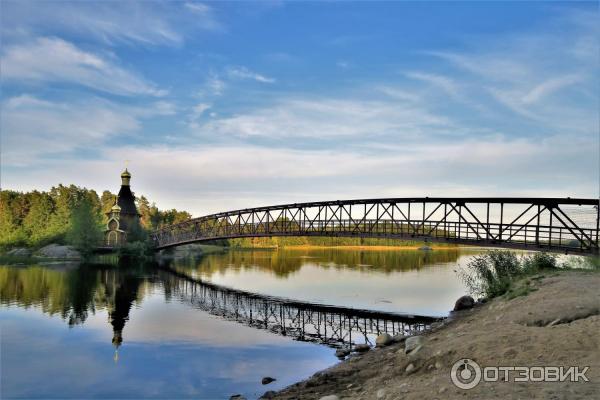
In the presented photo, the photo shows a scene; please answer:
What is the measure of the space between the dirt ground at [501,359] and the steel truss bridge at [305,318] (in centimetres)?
681

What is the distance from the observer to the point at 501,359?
10867 mm

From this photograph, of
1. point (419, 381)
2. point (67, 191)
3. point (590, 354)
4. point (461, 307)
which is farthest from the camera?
point (67, 191)

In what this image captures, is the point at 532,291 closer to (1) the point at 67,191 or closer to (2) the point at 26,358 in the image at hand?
(2) the point at 26,358

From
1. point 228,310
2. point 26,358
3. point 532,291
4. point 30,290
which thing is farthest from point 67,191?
point 532,291

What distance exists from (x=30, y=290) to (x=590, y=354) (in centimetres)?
4119

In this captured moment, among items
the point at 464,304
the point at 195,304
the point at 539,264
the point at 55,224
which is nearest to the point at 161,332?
the point at 195,304

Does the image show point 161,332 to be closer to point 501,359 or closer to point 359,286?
point 501,359

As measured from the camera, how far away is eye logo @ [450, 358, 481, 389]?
9.67m

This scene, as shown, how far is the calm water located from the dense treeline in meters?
31.8

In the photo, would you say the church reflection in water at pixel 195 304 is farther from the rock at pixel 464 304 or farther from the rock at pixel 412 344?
the rock at pixel 412 344

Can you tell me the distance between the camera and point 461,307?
27.4 metres

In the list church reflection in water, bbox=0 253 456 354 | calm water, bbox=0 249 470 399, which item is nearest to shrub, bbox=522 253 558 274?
calm water, bbox=0 249 470 399

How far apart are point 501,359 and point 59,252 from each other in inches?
3229

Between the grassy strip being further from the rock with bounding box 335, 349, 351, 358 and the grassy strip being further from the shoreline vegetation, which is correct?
the shoreline vegetation
